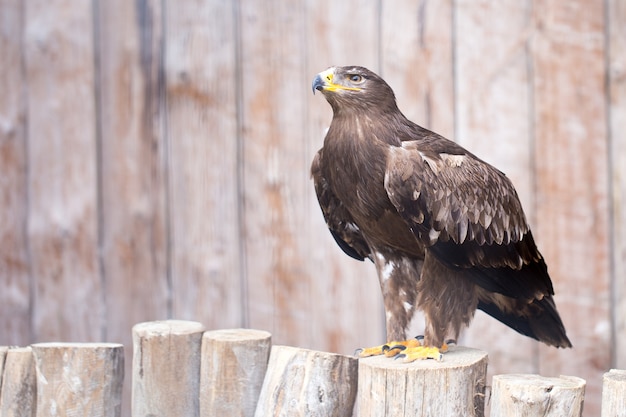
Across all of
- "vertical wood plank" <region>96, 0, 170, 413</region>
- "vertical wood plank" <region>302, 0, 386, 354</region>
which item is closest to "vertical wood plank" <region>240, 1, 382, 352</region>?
"vertical wood plank" <region>302, 0, 386, 354</region>

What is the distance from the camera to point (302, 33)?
379 centimetres

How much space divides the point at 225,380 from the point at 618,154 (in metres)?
1.86

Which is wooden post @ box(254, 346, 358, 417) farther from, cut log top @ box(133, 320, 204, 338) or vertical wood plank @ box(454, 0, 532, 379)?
vertical wood plank @ box(454, 0, 532, 379)

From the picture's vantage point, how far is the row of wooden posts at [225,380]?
7.63 ft

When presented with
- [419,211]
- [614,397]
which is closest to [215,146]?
[419,211]

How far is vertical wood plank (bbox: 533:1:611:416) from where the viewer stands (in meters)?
3.62

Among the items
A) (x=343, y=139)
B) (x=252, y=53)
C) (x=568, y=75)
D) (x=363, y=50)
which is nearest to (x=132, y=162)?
(x=252, y=53)

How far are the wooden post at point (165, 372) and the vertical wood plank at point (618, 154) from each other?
1.77 m

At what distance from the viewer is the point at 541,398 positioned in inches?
83.9

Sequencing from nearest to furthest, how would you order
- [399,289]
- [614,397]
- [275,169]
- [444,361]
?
[614,397], [444,361], [399,289], [275,169]

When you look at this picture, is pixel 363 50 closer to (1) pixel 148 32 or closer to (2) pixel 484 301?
(1) pixel 148 32

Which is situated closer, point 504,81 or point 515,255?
point 515,255

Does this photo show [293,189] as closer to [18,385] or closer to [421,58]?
[421,58]

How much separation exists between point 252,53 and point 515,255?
1.56m
